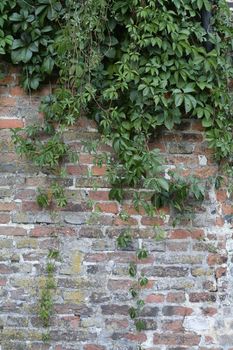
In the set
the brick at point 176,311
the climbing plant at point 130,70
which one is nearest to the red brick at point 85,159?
the climbing plant at point 130,70

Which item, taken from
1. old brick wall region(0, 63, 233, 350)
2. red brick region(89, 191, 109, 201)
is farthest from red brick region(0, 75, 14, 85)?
red brick region(89, 191, 109, 201)

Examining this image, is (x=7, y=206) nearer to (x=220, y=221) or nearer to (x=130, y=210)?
(x=130, y=210)

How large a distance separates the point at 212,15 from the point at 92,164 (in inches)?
45.4

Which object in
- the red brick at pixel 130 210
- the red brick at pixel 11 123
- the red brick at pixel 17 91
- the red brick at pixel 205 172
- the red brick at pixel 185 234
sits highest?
the red brick at pixel 17 91

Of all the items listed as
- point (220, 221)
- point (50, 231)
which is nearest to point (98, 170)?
point (50, 231)

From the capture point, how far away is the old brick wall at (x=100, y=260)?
9.72 ft

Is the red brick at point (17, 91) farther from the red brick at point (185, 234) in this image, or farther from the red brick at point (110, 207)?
the red brick at point (185, 234)

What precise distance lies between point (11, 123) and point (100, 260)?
1.00 meters

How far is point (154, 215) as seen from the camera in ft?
9.79

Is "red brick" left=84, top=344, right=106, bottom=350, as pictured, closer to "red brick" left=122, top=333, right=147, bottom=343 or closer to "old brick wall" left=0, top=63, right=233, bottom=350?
"old brick wall" left=0, top=63, right=233, bottom=350

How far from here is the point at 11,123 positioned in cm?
303

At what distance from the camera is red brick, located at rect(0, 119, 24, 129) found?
9.91ft

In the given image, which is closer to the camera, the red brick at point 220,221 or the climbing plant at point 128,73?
the climbing plant at point 128,73

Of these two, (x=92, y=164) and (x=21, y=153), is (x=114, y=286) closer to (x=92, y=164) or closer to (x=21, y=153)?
(x=92, y=164)
